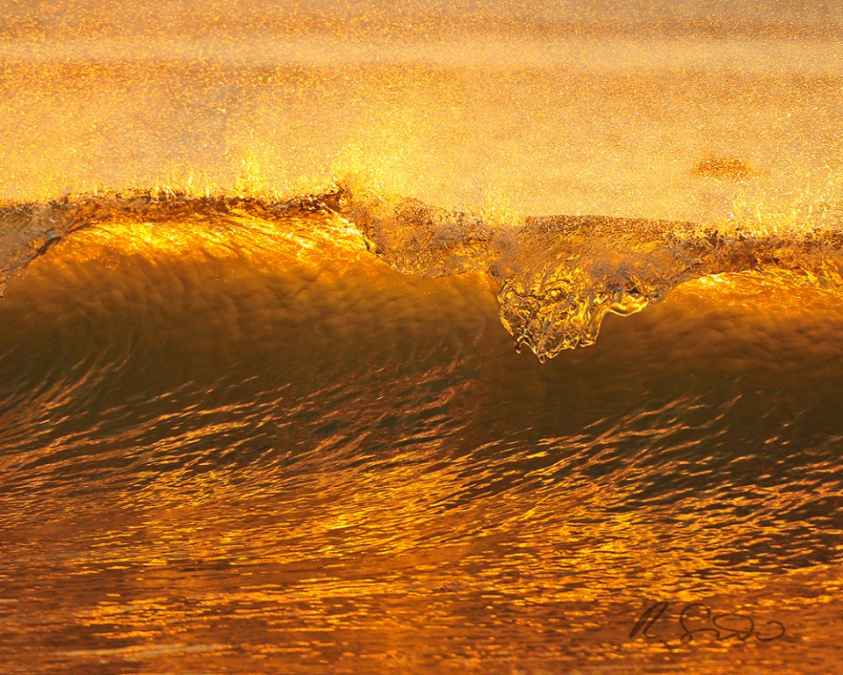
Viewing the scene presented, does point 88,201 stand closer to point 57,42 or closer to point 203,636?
point 57,42

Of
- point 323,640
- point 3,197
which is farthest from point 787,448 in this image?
point 3,197

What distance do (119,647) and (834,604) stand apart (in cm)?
100

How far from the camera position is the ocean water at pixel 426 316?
2.39 metres

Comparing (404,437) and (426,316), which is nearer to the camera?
(404,437)

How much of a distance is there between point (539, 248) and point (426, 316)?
0.28 m

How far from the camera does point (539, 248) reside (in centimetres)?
284

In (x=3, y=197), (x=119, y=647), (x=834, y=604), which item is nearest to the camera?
(x=119, y=647)

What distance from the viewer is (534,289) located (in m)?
2.82
